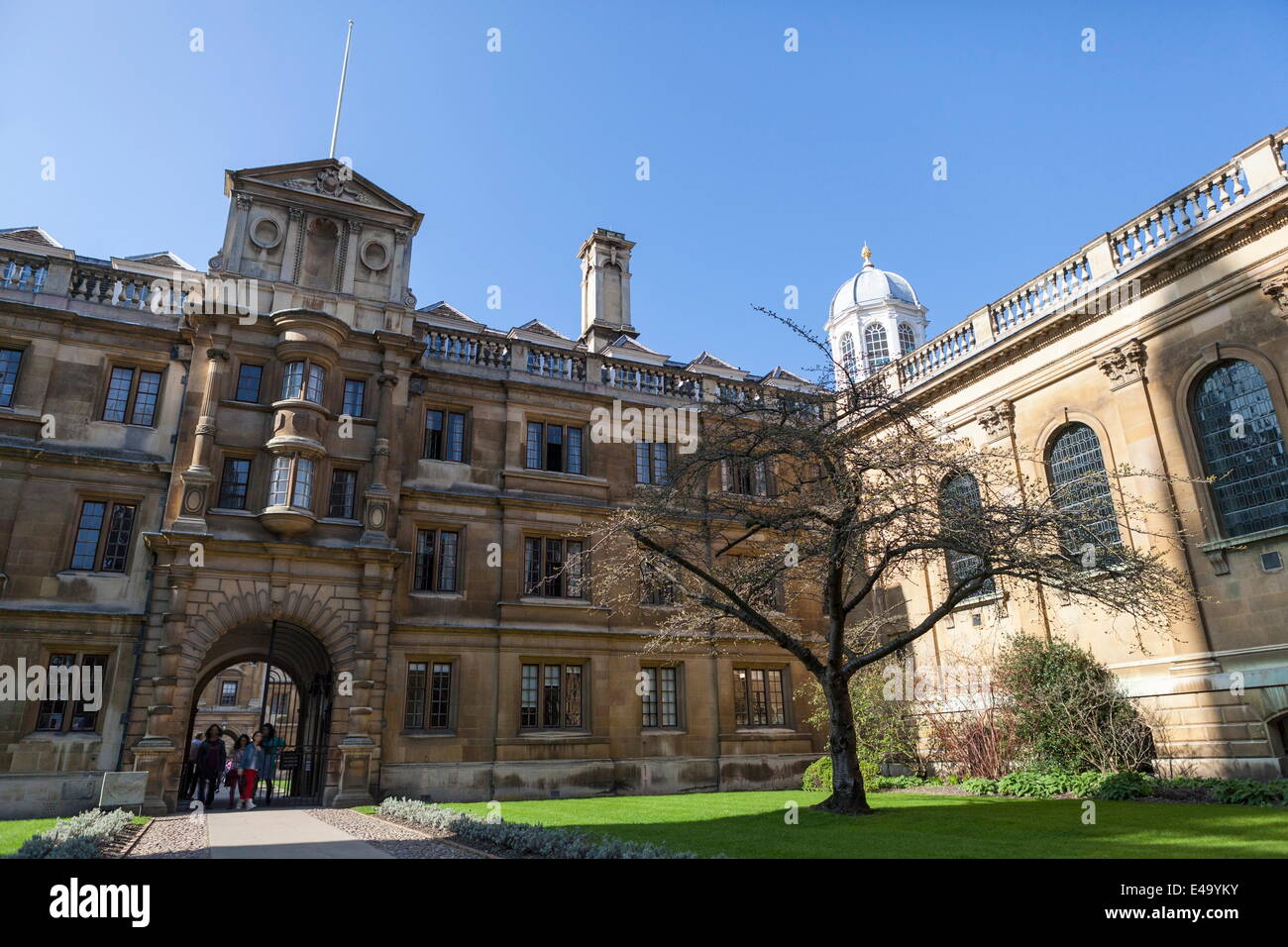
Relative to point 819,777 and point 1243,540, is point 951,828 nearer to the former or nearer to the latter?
point 819,777

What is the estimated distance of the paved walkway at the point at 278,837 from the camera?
1067 cm

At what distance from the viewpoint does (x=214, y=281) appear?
72.0 ft

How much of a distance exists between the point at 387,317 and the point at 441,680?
36.2 feet

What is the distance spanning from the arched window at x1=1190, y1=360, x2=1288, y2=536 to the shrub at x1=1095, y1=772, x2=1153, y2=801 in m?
6.05

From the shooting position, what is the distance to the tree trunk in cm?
1451

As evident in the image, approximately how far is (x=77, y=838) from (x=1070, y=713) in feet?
65.5

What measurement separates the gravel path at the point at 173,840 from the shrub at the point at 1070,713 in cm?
1785

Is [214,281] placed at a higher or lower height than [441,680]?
higher

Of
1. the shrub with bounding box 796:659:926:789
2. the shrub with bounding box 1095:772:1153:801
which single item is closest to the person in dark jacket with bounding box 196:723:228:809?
the shrub with bounding box 796:659:926:789

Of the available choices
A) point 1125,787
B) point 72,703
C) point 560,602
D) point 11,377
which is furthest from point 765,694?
point 11,377

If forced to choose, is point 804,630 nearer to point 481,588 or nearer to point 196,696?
point 481,588

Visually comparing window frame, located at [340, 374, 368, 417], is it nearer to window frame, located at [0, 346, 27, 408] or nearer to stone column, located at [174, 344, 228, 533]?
stone column, located at [174, 344, 228, 533]

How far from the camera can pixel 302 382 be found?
2156 centimetres

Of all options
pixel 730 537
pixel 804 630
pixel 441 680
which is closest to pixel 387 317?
pixel 441 680
